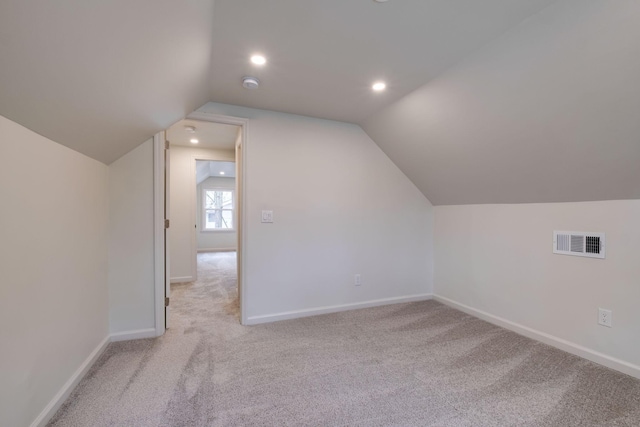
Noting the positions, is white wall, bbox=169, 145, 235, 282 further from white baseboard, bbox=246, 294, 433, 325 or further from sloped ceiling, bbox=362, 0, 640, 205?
sloped ceiling, bbox=362, 0, 640, 205

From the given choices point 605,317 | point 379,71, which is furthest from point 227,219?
point 605,317

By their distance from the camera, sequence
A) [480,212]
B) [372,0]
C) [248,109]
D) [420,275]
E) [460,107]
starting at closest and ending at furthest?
[372,0] → [460,107] → [248,109] → [480,212] → [420,275]

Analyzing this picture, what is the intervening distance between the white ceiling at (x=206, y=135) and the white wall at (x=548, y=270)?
10.5 feet

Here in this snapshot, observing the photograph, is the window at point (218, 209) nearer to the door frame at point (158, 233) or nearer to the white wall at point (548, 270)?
the door frame at point (158, 233)

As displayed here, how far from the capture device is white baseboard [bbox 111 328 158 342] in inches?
95.5

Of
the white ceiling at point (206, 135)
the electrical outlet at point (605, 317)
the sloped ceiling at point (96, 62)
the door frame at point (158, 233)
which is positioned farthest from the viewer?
the white ceiling at point (206, 135)

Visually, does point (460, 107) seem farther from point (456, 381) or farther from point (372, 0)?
point (456, 381)

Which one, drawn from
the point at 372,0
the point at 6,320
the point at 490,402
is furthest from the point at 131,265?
the point at 490,402

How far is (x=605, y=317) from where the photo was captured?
2.08m

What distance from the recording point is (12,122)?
1.23 meters

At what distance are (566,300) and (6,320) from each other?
3661 mm

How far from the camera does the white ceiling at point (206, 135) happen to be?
3.58 metres

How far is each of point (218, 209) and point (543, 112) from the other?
333 inches

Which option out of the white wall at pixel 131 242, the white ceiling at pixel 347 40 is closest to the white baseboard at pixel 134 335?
the white wall at pixel 131 242
